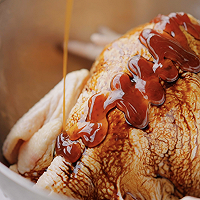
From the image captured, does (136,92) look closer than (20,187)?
No

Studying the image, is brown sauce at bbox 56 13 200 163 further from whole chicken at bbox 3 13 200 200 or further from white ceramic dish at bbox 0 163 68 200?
white ceramic dish at bbox 0 163 68 200

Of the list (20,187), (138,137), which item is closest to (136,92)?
(138,137)

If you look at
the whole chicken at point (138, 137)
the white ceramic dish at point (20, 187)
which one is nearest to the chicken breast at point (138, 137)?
the whole chicken at point (138, 137)

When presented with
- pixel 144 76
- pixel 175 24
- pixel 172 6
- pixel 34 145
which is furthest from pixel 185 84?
pixel 172 6

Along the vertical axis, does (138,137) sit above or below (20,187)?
above

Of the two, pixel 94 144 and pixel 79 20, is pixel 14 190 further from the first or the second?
pixel 79 20

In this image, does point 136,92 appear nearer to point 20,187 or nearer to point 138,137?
point 138,137

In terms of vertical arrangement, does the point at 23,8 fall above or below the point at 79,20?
below

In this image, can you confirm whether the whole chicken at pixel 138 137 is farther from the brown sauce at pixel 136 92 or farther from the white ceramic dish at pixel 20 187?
the white ceramic dish at pixel 20 187
